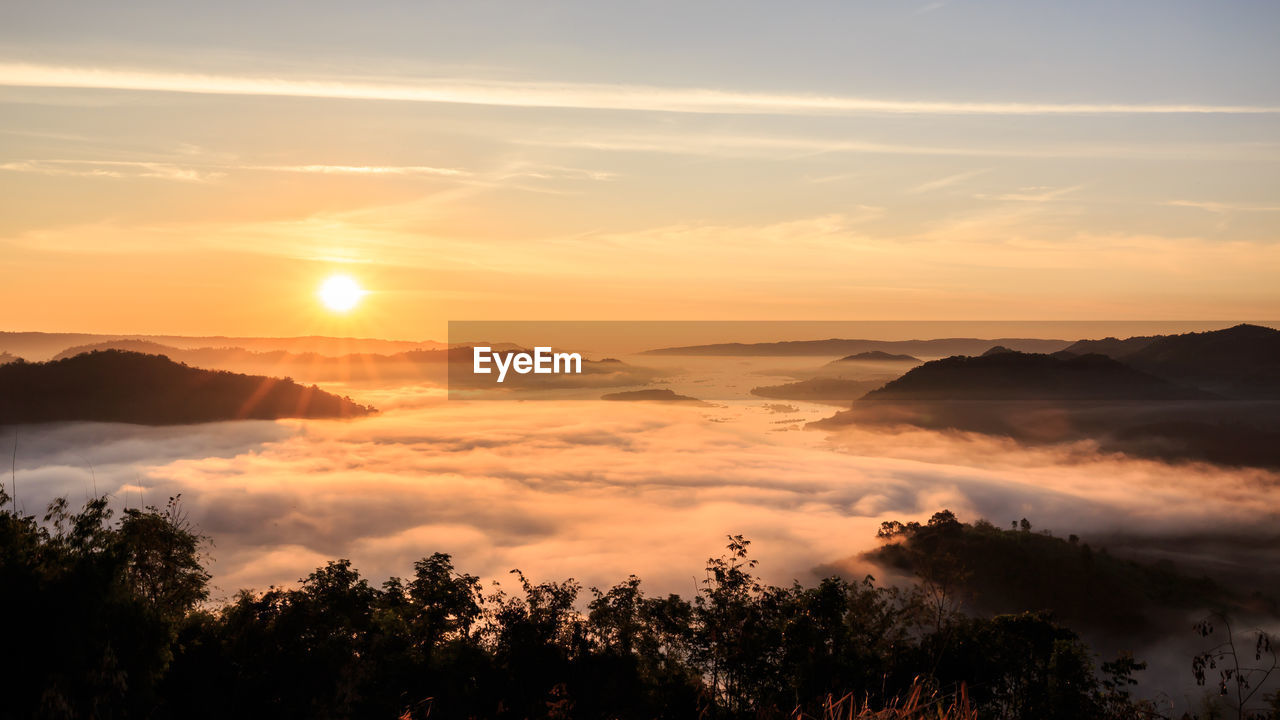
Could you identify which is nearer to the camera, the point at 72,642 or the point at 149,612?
the point at 72,642

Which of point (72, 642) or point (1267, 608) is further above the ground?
point (72, 642)

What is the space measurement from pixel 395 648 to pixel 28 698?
22504 millimetres

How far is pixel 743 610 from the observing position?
4653 centimetres

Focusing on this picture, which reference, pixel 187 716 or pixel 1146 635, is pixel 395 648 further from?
pixel 1146 635

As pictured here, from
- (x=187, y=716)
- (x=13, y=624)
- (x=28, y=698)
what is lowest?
(x=187, y=716)

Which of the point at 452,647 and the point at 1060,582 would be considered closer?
the point at 452,647

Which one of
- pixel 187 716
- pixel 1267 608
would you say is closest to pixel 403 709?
pixel 187 716

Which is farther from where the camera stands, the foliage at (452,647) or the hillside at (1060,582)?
the hillside at (1060,582)

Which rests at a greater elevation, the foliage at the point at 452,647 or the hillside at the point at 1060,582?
the foliage at the point at 452,647

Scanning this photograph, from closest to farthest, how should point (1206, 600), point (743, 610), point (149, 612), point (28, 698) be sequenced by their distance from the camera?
1. point (28, 698)
2. point (149, 612)
3. point (743, 610)
4. point (1206, 600)

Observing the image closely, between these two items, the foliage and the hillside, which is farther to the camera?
the hillside

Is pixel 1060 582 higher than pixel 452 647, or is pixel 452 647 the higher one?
pixel 452 647

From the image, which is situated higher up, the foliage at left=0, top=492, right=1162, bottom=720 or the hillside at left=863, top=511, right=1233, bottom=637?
the foliage at left=0, top=492, right=1162, bottom=720

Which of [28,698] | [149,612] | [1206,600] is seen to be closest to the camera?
[28,698]
